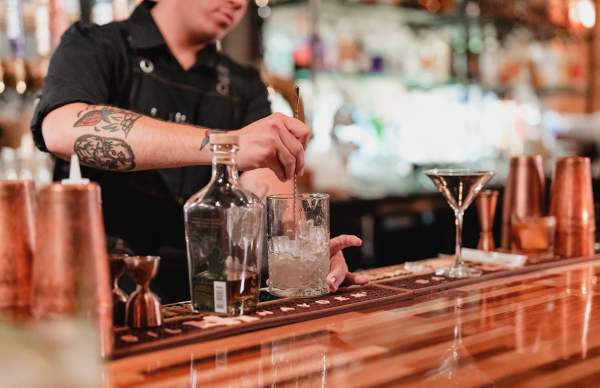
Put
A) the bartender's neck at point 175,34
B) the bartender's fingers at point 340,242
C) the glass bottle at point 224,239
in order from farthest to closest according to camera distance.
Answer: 1. the bartender's neck at point 175,34
2. the bartender's fingers at point 340,242
3. the glass bottle at point 224,239

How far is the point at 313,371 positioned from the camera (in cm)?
104

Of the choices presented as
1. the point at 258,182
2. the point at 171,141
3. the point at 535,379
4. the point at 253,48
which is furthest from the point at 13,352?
the point at 253,48

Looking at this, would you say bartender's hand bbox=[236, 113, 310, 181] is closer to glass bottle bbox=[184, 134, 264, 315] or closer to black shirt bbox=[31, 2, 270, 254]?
glass bottle bbox=[184, 134, 264, 315]

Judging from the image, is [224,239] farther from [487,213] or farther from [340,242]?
[487,213]

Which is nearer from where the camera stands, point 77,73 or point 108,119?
point 108,119

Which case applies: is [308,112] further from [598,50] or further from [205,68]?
[598,50]

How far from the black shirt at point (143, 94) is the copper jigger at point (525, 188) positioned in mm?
884

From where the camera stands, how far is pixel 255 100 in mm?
2531

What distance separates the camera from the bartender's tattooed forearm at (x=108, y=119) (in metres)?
1.76

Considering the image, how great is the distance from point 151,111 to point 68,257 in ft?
4.33

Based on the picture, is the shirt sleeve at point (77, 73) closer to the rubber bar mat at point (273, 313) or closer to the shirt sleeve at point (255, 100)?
the shirt sleeve at point (255, 100)

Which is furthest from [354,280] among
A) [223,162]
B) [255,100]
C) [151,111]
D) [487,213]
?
[255,100]

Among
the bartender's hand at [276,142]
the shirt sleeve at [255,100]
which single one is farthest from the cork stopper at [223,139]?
the shirt sleeve at [255,100]

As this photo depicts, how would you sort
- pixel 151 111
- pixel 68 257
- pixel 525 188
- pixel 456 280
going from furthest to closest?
pixel 151 111 < pixel 525 188 < pixel 456 280 < pixel 68 257
